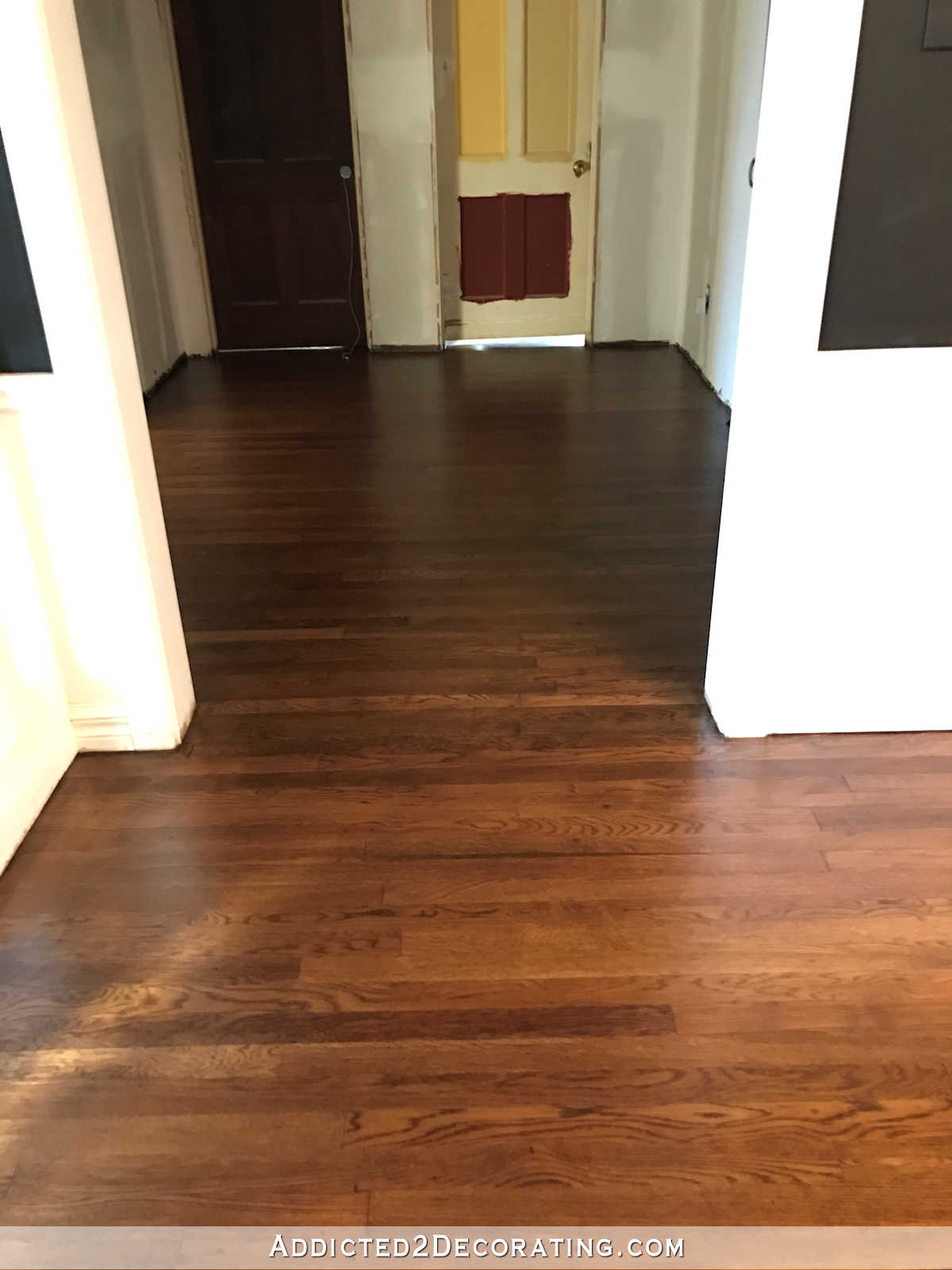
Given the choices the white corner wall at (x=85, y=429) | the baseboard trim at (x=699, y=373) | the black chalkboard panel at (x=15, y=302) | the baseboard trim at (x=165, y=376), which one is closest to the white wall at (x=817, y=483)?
the white corner wall at (x=85, y=429)

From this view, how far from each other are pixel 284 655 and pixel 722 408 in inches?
107

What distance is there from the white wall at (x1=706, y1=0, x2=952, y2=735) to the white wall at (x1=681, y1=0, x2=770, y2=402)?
7.23ft

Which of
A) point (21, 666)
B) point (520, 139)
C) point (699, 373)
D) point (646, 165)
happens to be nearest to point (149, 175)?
point (520, 139)

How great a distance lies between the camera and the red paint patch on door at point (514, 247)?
5633 mm

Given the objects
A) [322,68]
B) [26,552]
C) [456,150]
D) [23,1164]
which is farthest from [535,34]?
[23,1164]

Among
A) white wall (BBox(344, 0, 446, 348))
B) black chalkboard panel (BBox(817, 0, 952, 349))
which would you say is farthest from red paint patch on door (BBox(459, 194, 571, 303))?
black chalkboard panel (BBox(817, 0, 952, 349))

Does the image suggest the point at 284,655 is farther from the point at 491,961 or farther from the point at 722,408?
the point at 722,408

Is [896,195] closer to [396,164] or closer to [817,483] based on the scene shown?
[817,483]

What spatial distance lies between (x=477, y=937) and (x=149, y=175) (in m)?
4.86

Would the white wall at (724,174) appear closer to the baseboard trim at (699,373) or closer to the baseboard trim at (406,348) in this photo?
the baseboard trim at (699,373)

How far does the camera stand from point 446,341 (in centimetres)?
600

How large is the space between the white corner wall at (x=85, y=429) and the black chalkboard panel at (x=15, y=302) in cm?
2

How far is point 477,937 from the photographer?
1.88 meters

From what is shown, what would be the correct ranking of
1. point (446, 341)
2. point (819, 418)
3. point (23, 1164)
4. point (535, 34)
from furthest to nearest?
point (446, 341), point (535, 34), point (819, 418), point (23, 1164)
